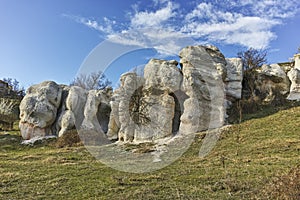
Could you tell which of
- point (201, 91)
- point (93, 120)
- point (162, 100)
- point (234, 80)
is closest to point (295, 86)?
point (234, 80)

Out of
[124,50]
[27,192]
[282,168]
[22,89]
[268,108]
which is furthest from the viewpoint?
[22,89]

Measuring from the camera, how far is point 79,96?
28203 mm

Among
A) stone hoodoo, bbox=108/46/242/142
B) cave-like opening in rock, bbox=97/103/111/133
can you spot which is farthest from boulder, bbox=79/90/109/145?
stone hoodoo, bbox=108/46/242/142

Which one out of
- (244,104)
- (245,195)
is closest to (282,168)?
(245,195)

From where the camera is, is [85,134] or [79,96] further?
[79,96]

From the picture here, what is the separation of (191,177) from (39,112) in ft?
70.0

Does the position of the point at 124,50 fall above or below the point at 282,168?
above

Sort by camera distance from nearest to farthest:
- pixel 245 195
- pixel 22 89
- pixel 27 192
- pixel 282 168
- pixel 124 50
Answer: pixel 245 195, pixel 27 192, pixel 282 168, pixel 124 50, pixel 22 89

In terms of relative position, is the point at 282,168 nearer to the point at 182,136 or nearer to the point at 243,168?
the point at 243,168

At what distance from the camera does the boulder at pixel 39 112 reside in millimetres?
26925

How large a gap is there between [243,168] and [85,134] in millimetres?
15840

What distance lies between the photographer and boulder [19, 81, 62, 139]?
1060 inches

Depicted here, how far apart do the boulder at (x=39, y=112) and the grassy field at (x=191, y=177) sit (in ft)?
35.8

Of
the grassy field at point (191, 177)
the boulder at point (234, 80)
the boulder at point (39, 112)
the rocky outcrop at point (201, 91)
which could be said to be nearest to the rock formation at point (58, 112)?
the boulder at point (39, 112)
